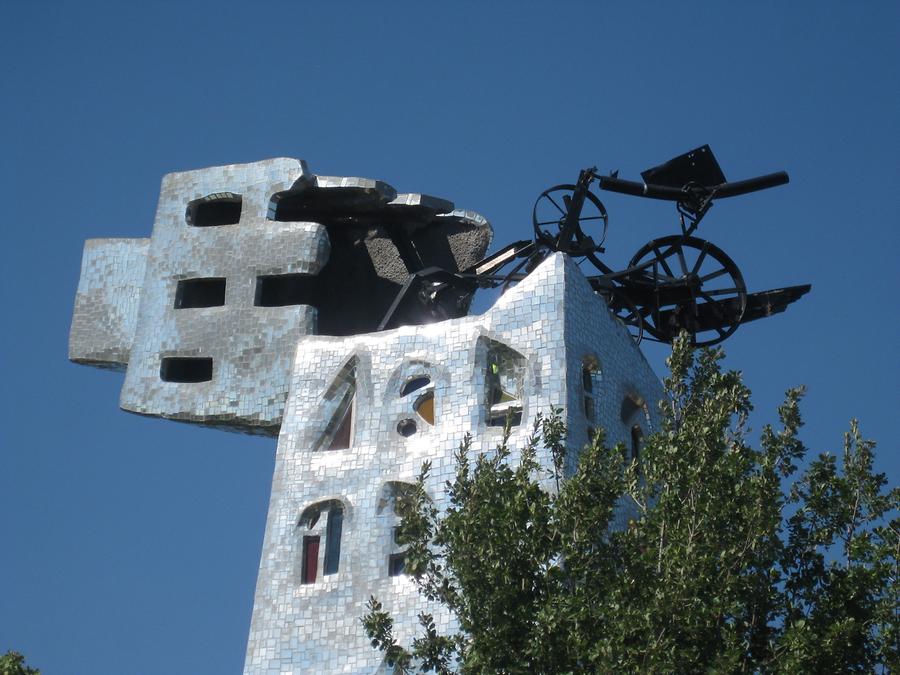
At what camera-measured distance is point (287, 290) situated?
32031 millimetres

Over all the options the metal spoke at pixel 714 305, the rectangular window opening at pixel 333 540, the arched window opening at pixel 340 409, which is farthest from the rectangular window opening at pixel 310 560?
the metal spoke at pixel 714 305

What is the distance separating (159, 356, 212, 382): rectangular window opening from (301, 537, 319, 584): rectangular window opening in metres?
4.08

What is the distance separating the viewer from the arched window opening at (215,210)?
103 ft

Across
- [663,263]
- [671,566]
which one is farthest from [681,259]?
[671,566]

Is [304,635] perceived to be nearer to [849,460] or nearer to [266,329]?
[266,329]

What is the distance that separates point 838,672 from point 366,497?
8.50 m

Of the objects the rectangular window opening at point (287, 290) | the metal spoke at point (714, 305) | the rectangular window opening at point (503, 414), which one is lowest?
the rectangular window opening at point (503, 414)

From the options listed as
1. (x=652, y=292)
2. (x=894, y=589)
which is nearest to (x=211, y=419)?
(x=652, y=292)

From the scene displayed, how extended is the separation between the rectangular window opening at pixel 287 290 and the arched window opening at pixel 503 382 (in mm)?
4396

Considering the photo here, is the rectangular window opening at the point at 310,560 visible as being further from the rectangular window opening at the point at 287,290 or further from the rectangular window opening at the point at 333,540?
the rectangular window opening at the point at 287,290

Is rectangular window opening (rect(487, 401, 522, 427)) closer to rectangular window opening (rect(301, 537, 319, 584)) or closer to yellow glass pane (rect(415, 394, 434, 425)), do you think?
yellow glass pane (rect(415, 394, 434, 425))

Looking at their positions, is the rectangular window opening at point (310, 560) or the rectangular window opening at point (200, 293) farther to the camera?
the rectangular window opening at point (200, 293)

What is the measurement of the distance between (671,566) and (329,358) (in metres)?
9.31

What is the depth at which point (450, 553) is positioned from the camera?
21609 millimetres
